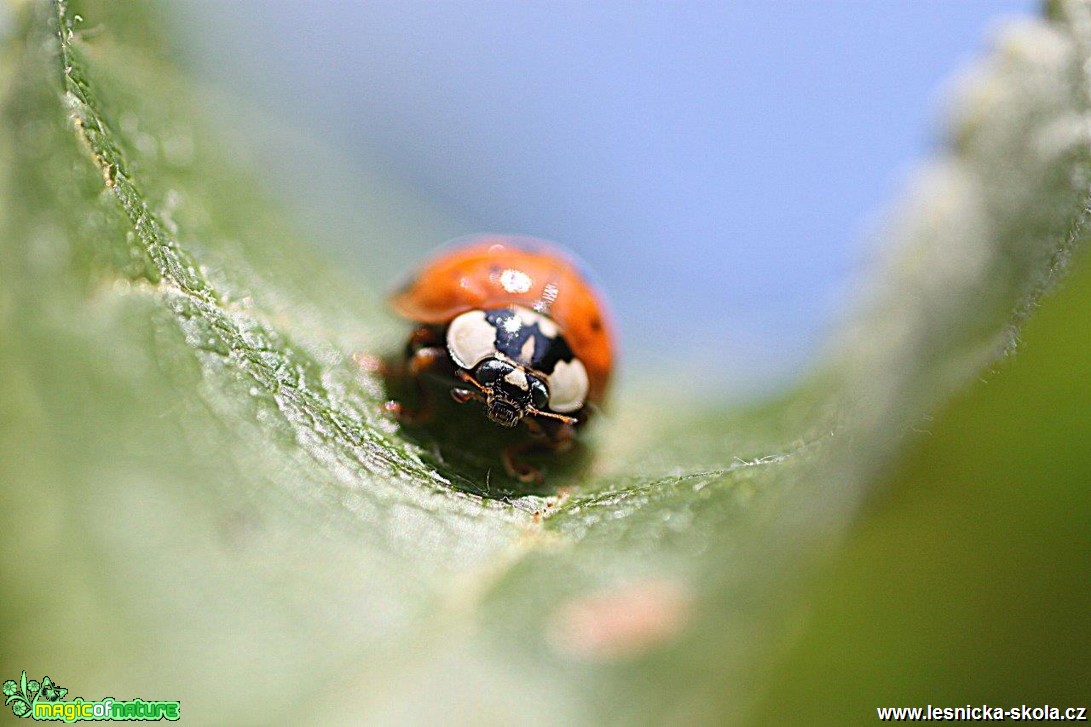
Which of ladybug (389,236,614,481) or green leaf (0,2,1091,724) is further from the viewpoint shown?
ladybug (389,236,614,481)

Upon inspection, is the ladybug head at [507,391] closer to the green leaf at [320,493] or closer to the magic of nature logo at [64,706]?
the green leaf at [320,493]

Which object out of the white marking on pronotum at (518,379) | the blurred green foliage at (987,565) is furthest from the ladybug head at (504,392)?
the blurred green foliage at (987,565)

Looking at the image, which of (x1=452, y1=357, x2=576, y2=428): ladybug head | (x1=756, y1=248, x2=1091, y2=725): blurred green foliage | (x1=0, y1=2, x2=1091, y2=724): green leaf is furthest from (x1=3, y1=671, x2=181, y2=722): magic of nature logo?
(x1=452, y1=357, x2=576, y2=428): ladybug head

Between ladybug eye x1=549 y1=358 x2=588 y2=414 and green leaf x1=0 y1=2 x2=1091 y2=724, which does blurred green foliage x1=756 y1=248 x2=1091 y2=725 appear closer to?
green leaf x1=0 y1=2 x2=1091 y2=724

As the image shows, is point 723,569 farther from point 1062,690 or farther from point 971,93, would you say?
point 971,93

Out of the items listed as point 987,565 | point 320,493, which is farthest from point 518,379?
point 987,565

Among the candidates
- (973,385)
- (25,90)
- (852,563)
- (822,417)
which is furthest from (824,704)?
(25,90)
